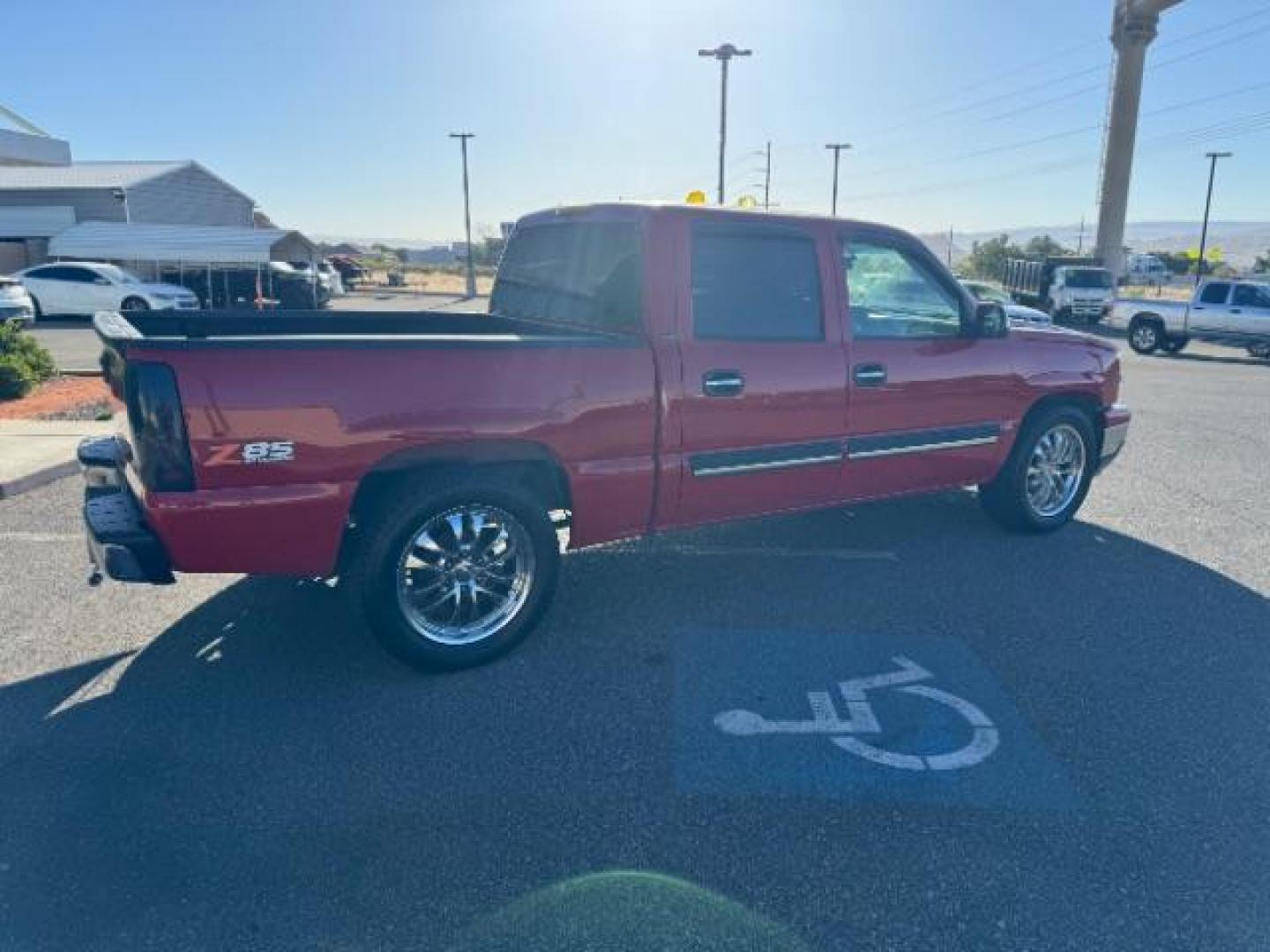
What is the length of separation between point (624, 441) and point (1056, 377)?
3208 millimetres

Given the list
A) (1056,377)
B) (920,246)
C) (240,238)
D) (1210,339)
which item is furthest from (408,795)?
(240,238)

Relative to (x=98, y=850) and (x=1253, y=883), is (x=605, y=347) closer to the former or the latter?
(x=98, y=850)

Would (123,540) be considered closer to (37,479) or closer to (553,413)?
(553,413)

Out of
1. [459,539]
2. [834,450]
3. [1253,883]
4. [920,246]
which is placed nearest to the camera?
[1253,883]

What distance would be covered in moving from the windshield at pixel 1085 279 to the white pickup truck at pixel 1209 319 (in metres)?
6.93

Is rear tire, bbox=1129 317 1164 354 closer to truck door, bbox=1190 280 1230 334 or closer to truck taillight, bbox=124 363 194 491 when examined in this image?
truck door, bbox=1190 280 1230 334

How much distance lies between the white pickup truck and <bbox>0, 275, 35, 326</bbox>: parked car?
25.0 m

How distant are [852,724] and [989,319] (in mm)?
2776

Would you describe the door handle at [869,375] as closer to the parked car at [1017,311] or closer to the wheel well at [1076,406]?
the wheel well at [1076,406]

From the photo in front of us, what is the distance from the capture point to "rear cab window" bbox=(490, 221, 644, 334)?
160 inches

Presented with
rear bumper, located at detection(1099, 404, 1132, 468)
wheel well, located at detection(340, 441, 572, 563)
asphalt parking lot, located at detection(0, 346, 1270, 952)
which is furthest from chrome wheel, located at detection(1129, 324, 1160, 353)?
wheel well, located at detection(340, 441, 572, 563)

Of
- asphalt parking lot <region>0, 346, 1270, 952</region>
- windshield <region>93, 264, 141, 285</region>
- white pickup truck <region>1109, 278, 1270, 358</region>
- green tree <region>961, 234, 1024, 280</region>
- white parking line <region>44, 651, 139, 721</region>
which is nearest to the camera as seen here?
asphalt parking lot <region>0, 346, 1270, 952</region>

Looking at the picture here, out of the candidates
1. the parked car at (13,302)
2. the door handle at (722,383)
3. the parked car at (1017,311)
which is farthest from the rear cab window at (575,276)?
the parked car at (13,302)

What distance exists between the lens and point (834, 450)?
4602 mm
